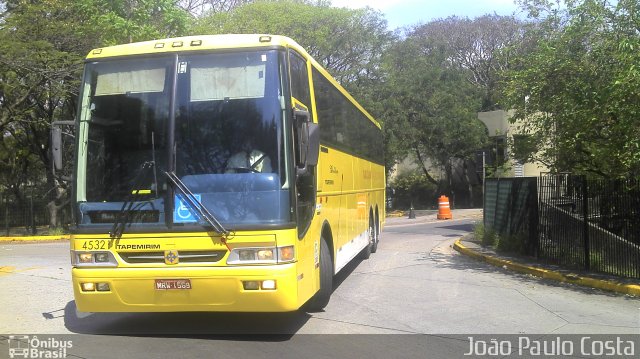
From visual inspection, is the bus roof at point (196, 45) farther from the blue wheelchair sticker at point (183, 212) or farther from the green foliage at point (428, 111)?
the green foliage at point (428, 111)

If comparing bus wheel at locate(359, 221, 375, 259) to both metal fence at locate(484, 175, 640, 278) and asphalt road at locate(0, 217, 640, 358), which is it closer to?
asphalt road at locate(0, 217, 640, 358)

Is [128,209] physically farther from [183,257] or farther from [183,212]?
[183,257]

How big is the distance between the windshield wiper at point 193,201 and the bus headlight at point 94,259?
1.13 m

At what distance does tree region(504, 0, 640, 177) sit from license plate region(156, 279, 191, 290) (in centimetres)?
695

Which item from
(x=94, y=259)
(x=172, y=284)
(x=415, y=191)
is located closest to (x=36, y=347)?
(x=94, y=259)

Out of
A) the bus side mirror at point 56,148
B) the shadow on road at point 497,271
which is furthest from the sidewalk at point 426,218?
the bus side mirror at point 56,148

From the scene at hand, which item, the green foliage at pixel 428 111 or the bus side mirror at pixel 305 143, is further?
the green foliage at pixel 428 111

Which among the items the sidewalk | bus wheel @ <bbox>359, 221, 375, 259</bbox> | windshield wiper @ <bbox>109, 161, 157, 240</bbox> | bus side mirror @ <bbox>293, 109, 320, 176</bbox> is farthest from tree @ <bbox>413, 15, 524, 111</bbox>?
windshield wiper @ <bbox>109, 161, 157, 240</bbox>

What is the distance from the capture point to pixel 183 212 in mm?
6043

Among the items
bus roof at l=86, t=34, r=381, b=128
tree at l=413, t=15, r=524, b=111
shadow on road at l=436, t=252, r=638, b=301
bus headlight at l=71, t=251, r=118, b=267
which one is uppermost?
tree at l=413, t=15, r=524, b=111

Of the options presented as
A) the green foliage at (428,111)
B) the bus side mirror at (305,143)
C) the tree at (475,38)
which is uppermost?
the tree at (475,38)

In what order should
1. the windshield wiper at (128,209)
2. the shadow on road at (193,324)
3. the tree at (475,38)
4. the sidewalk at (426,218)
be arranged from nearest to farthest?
1. the windshield wiper at (128,209)
2. the shadow on road at (193,324)
3. the sidewalk at (426,218)
4. the tree at (475,38)

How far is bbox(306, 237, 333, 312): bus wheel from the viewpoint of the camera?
7.56 meters

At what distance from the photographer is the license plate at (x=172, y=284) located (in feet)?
19.8
